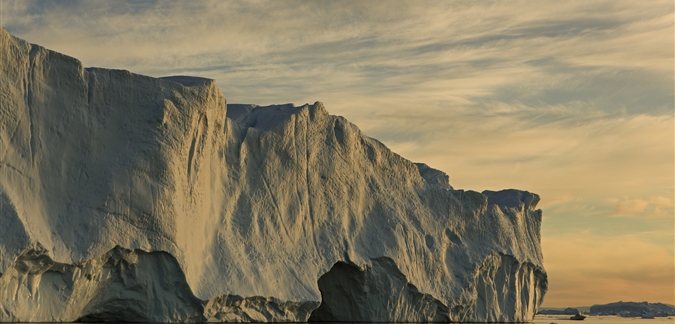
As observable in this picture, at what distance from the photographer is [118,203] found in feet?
59.3

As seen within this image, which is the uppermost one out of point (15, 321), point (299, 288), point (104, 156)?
point (104, 156)

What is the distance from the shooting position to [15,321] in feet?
52.8

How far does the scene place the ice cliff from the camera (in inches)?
677

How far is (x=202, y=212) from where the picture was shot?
65.8 feet

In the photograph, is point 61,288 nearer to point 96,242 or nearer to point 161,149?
point 96,242

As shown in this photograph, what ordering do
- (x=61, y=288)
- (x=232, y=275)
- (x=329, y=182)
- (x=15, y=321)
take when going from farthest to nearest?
(x=329, y=182) < (x=232, y=275) < (x=61, y=288) < (x=15, y=321)

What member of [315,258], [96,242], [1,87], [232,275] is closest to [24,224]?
[96,242]

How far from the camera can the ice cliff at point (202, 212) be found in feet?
56.4

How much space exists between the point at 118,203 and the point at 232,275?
135 inches

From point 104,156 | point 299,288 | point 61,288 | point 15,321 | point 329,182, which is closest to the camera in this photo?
point 15,321

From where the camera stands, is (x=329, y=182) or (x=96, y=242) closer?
(x=96, y=242)

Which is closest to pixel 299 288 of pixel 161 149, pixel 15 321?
pixel 161 149

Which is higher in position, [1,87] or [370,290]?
[1,87]

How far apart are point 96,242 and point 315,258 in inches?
264
